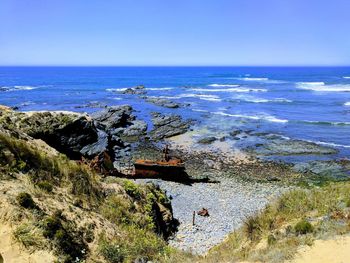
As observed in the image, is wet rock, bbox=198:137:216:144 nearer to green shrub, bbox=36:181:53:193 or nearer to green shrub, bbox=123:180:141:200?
green shrub, bbox=123:180:141:200

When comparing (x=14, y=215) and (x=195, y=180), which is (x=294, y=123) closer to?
(x=195, y=180)

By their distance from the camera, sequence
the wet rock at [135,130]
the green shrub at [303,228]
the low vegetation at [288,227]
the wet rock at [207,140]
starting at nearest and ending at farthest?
the low vegetation at [288,227], the green shrub at [303,228], the wet rock at [207,140], the wet rock at [135,130]

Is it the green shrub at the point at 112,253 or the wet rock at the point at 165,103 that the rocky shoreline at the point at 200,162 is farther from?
the wet rock at the point at 165,103

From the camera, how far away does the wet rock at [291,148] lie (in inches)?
1390

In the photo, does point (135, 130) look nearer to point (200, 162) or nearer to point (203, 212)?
point (200, 162)

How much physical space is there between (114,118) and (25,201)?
40514 mm

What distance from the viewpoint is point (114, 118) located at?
50219 millimetres

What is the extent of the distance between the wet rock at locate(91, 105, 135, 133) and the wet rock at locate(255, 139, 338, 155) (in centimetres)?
1961

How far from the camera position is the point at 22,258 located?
27.6 feet

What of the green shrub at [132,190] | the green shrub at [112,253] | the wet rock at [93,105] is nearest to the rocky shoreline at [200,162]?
the green shrub at [132,190]

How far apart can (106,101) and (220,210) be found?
182 ft

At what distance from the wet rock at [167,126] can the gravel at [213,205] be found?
52.7 ft

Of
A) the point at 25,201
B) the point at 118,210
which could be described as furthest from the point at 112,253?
the point at 118,210

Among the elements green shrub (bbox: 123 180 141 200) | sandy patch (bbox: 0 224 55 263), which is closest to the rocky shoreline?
green shrub (bbox: 123 180 141 200)
